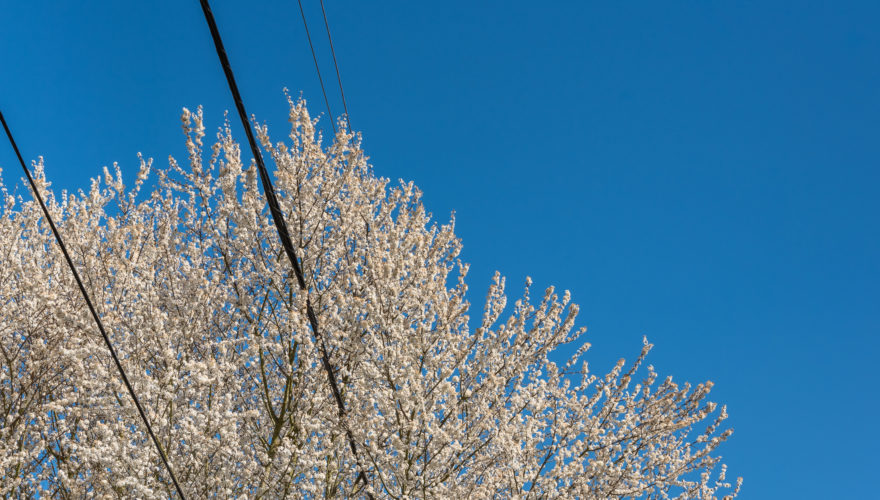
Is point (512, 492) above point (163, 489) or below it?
above

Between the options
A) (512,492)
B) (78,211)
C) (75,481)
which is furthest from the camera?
(78,211)

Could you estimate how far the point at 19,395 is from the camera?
7012 mm

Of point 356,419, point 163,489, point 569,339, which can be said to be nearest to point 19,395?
point 163,489

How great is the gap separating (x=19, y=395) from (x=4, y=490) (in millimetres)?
1441

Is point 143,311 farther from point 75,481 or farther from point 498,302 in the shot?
point 498,302

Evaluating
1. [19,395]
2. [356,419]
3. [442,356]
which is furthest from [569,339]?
[19,395]

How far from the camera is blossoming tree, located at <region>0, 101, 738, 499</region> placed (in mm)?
5484

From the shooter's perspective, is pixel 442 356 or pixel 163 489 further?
pixel 442 356

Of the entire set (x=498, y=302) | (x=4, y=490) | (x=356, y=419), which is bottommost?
(x=4, y=490)

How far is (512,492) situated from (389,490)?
3.83ft

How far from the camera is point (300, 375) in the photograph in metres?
6.27

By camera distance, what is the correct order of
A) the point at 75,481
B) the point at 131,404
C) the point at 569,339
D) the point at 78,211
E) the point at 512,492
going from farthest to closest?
1. the point at 78,211
2. the point at 569,339
3. the point at 75,481
4. the point at 512,492
5. the point at 131,404

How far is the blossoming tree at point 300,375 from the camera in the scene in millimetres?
5484

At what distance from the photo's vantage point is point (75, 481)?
602 cm
